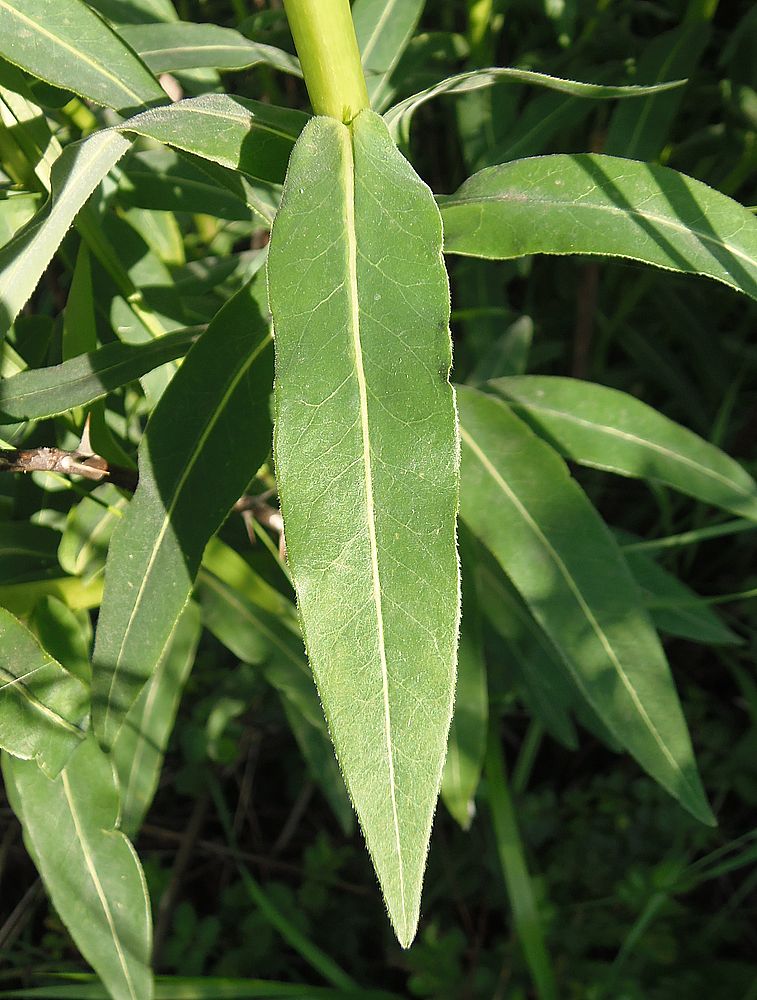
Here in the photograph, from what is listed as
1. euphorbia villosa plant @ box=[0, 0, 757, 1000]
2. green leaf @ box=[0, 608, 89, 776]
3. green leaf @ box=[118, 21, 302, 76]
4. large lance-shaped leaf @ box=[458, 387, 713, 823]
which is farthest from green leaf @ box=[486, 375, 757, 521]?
green leaf @ box=[0, 608, 89, 776]

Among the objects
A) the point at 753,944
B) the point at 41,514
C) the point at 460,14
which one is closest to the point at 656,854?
the point at 753,944

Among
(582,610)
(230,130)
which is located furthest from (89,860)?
(230,130)

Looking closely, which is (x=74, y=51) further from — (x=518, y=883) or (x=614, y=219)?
(x=518, y=883)

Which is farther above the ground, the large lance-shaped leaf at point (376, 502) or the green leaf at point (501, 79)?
the green leaf at point (501, 79)

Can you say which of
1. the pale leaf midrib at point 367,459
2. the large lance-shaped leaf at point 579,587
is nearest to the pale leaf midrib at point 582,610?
the large lance-shaped leaf at point 579,587

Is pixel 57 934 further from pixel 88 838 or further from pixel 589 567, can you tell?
pixel 589 567

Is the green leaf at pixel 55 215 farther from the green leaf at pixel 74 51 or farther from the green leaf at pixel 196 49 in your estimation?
the green leaf at pixel 196 49
